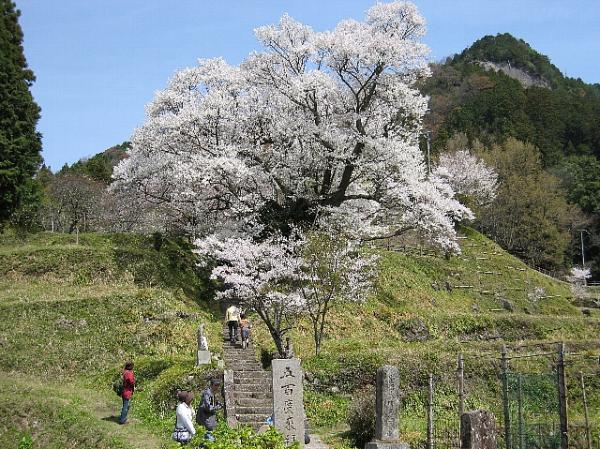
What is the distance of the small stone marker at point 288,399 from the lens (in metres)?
12.6

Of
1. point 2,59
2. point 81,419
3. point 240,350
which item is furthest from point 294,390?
point 2,59

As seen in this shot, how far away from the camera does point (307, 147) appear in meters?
26.0

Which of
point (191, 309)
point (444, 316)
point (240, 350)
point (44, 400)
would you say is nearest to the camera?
point (44, 400)

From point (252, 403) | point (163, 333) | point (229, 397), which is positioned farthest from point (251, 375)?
point (163, 333)

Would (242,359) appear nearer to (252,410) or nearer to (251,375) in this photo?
(251,375)

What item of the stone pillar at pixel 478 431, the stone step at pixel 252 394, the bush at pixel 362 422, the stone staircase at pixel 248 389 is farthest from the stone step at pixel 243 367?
the stone pillar at pixel 478 431

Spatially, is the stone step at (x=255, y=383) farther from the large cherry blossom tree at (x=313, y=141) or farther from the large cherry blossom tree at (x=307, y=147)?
the large cherry blossom tree at (x=313, y=141)

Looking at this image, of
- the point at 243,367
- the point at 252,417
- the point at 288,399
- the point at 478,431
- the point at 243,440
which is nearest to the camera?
the point at 243,440

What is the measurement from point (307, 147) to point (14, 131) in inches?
596

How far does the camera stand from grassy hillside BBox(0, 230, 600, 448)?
1589 cm

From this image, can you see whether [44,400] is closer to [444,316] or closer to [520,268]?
[444,316]

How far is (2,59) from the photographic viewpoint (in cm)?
3131

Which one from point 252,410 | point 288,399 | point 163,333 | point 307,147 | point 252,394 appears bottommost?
point 252,410

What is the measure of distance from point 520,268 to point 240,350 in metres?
27.4
